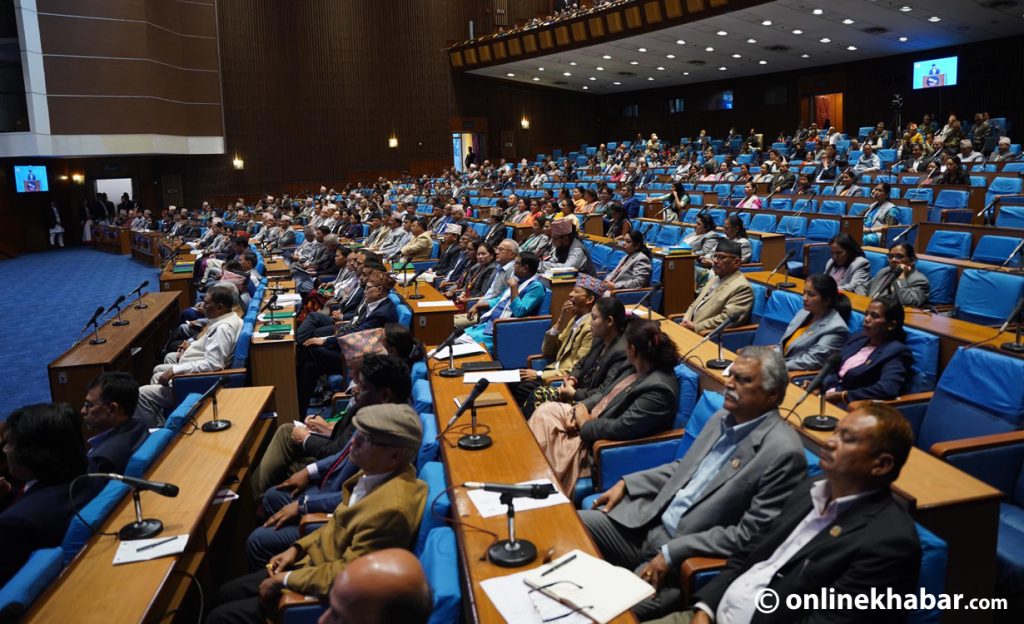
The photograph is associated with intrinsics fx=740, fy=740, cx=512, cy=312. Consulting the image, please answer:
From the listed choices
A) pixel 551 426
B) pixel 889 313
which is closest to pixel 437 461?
pixel 551 426

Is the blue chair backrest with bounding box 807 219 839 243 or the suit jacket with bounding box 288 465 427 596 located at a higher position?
the blue chair backrest with bounding box 807 219 839 243

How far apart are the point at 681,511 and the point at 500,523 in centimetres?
63

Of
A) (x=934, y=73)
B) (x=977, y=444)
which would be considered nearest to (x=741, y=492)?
(x=977, y=444)

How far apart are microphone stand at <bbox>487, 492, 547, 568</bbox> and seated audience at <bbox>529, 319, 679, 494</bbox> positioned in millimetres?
999

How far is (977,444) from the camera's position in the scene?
2.60m

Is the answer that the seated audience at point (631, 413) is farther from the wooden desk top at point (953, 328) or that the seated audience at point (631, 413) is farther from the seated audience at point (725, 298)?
the seated audience at point (725, 298)

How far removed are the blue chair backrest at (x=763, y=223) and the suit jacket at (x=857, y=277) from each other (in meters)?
2.98

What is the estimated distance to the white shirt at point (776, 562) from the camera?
1934 millimetres

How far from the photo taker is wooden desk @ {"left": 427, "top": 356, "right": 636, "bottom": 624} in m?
1.98

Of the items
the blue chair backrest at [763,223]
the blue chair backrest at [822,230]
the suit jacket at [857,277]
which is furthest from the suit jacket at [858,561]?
the blue chair backrest at [763,223]

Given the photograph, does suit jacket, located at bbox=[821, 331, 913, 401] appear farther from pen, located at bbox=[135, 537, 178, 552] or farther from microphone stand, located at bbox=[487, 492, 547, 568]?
pen, located at bbox=[135, 537, 178, 552]

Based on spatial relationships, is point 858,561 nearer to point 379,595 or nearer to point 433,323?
point 379,595

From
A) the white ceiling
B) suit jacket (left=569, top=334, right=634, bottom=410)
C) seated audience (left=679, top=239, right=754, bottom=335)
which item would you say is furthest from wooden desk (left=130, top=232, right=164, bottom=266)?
suit jacket (left=569, top=334, right=634, bottom=410)

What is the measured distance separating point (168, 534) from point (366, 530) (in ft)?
2.50
